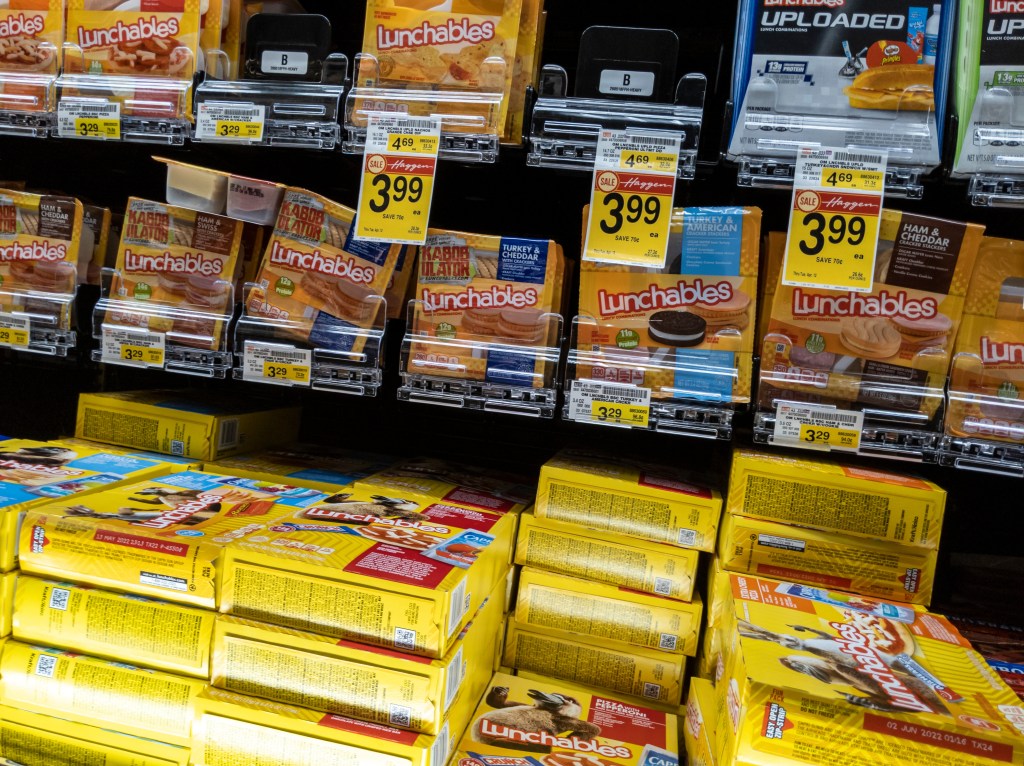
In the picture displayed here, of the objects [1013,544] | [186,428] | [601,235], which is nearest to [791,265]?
[601,235]

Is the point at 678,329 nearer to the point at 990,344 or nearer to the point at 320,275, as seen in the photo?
the point at 990,344

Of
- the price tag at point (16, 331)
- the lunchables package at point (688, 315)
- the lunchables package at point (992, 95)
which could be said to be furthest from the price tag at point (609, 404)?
the price tag at point (16, 331)

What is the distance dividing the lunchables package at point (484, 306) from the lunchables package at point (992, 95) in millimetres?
744

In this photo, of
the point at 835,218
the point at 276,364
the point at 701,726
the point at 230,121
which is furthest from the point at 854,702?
the point at 230,121

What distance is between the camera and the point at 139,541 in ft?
3.72

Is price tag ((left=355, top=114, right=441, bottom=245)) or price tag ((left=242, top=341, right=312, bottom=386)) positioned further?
price tag ((left=242, top=341, right=312, bottom=386))

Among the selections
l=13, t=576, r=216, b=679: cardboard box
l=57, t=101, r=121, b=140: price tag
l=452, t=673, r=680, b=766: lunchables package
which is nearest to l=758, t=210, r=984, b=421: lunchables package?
l=452, t=673, r=680, b=766: lunchables package

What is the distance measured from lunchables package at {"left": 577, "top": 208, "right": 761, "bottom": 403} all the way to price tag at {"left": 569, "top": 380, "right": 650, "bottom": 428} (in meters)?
0.02

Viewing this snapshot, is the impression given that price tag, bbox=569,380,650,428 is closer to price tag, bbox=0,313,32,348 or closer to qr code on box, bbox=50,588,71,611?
qr code on box, bbox=50,588,71,611

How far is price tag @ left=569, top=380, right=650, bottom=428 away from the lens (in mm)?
1344

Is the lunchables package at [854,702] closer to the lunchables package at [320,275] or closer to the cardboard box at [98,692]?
the cardboard box at [98,692]

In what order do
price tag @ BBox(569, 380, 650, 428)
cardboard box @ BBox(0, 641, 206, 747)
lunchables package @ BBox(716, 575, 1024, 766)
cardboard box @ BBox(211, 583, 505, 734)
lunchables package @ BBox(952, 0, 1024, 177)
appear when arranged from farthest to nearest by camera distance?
price tag @ BBox(569, 380, 650, 428)
lunchables package @ BBox(952, 0, 1024, 177)
cardboard box @ BBox(0, 641, 206, 747)
cardboard box @ BBox(211, 583, 505, 734)
lunchables package @ BBox(716, 575, 1024, 766)

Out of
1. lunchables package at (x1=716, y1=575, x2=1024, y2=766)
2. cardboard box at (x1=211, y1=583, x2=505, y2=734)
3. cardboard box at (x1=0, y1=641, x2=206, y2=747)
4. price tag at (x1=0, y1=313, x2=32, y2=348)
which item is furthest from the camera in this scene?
price tag at (x1=0, y1=313, x2=32, y2=348)

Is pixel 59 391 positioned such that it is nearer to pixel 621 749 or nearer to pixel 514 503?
pixel 514 503
